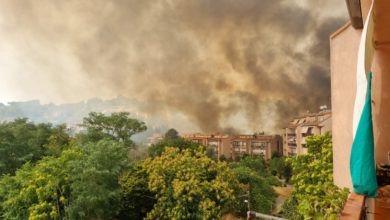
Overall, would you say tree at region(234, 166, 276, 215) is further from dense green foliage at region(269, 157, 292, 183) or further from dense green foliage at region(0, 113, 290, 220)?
dense green foliage at region(269, 157, 292, 183)

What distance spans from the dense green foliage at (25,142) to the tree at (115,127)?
41.6 inches

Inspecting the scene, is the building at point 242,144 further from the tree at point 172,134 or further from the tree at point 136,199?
the tree at point 136,199

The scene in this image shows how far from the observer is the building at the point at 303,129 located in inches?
224

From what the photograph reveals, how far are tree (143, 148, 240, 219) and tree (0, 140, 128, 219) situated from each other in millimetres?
891

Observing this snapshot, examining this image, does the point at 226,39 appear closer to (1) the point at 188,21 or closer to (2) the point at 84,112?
(1) the point at 188,21

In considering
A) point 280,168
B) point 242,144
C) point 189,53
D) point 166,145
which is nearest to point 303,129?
point 280,168

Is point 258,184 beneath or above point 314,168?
beneath

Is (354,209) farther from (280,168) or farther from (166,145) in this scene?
(166,145)

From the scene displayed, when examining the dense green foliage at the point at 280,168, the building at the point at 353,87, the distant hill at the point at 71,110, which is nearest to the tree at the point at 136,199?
the distant hill at the point at 71,110

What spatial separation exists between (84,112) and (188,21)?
168 inches

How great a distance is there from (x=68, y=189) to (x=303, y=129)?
5.03 metres

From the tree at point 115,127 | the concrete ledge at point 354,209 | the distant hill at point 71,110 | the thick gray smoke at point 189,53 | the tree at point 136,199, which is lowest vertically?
the tree at point 136,199

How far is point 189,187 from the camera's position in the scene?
17.4ft

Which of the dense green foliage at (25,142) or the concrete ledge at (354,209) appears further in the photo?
the dense green foliage at (25,142)
